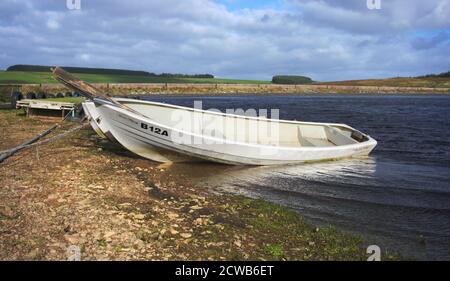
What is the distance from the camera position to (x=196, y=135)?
11.9 metres

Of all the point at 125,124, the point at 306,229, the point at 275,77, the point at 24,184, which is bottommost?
the point at 306,229

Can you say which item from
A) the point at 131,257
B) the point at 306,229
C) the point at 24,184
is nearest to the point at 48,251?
the point at 131,257

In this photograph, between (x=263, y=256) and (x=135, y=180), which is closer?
(x=263, y=256)

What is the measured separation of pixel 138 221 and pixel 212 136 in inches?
244

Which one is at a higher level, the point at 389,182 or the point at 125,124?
the point at 125,124

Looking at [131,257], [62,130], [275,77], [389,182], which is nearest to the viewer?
[131,257]

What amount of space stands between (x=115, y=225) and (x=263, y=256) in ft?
8.52

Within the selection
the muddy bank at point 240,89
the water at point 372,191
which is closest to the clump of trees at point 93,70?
the muddy bank at point 240,89

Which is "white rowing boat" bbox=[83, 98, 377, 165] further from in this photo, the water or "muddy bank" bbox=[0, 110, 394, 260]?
"muddy bank" bbox=[0, 110, 394, 260]

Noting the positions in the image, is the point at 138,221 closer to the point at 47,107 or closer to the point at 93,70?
the point at 47,107

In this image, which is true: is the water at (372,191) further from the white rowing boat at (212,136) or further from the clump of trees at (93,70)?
the clump of trees at (93,70)

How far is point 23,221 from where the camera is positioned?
6.88 m

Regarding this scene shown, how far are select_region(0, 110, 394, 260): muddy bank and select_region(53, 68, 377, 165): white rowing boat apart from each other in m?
1.33

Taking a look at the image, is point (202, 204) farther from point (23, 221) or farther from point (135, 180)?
point (23, 221)
